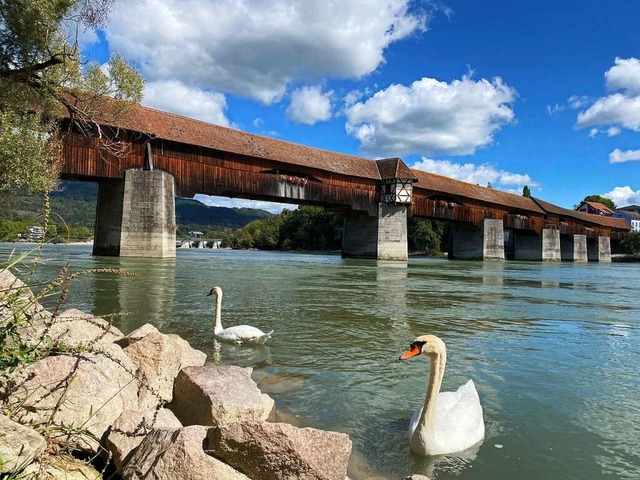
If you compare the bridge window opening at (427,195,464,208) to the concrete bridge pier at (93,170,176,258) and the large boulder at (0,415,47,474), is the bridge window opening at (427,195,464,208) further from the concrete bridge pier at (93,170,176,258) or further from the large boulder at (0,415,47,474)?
the large boulder at (0,415,47,474)

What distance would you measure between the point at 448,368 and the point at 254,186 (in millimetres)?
29611

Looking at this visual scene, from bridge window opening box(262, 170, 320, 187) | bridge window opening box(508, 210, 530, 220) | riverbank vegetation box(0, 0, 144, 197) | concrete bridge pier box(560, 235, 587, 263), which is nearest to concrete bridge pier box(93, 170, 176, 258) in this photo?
bridge window opening box(262, 170, 320, 187)

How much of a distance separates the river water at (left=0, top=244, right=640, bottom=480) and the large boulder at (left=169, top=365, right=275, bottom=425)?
0.73 metres

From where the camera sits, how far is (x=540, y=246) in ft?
204

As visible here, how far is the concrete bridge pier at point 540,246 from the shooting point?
61.8m

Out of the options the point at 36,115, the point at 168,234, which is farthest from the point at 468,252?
the point at 36,115

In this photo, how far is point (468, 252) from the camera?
56344 mm

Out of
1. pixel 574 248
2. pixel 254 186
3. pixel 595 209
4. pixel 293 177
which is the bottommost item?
pixel 574 248

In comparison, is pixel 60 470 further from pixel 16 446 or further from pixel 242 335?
pixel 242 335

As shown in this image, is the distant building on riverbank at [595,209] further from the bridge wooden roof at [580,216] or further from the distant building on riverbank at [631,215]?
the bridge wooden roof at [580,216]

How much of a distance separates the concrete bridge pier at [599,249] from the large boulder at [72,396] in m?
85.2

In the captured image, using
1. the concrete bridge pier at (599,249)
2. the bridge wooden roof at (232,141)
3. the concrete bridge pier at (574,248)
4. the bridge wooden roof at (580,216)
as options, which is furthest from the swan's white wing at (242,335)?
the concrete bridge pier at (599,249)

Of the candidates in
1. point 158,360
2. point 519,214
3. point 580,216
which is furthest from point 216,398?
point 580,216

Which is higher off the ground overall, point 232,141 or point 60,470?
point 232,141
